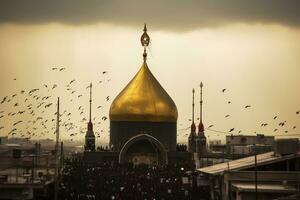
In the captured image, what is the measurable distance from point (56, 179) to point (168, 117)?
3224 centimetres

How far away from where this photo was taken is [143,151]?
228 ft

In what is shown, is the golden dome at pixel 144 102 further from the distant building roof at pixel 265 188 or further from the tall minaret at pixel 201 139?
the distant building roof at pixel 265 188

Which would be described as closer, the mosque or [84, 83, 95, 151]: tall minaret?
the mosque

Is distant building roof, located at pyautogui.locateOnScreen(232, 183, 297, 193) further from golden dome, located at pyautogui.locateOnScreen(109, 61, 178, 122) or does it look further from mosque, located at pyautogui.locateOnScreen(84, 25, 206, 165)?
golden dome, located at pyautogui.locateOnScreen(109, 61, 178, 122)

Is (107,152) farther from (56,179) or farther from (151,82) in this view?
(56,179)

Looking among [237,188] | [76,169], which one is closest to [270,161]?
[237,188]

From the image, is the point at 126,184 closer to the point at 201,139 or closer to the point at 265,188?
the point at 265,188

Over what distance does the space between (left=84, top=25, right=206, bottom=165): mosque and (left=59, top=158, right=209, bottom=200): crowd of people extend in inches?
560

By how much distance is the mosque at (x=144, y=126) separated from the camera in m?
69.1

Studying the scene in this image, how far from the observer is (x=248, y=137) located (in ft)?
267

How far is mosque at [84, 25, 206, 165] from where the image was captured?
6912 cm

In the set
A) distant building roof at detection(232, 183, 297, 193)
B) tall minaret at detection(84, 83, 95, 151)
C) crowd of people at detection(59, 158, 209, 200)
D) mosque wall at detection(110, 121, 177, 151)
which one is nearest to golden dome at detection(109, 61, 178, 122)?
mosque wall at detection(110, 121, 177, 151)

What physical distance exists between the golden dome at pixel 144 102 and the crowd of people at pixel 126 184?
16.7 m

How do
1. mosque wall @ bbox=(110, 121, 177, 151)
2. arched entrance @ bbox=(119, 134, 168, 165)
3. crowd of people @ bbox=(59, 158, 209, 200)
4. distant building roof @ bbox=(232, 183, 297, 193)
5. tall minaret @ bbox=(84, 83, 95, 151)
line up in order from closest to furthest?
distant building roof @ bbox=(232, 183, 297, 193), crowd of people @ bbox=(59, 158, 209, 200), arched entrance @ bbox=(119, 134, 168, 165), mosque wall @ bbox=(110, 121, 177, 151), tall minaret @ bbox=(84, 83, 95, 151)
